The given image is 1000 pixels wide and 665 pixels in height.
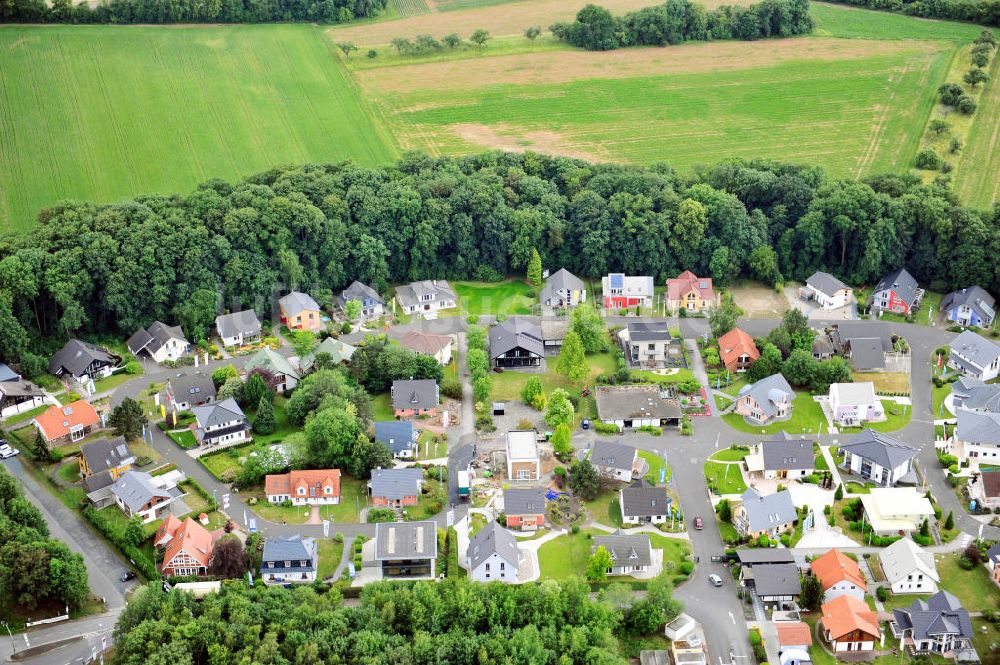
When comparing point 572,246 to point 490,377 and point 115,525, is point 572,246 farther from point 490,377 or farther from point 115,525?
point 115,525

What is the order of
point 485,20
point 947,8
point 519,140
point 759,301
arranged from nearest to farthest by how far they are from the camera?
1. point 759,301
2. point 519,140
3. point 947,8
4. point 485,20

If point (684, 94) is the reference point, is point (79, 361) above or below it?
below

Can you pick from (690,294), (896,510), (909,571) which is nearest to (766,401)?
(896,510)

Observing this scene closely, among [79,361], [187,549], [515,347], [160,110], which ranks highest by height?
[160,110]

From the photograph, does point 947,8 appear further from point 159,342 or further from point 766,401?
point 159,342

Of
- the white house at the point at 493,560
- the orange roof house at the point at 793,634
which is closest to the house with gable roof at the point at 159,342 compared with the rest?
the white house at the point at 493,560

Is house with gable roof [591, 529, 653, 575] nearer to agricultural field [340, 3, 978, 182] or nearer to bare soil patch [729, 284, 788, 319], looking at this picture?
bare soil patch [729, 284, 788, 319]
